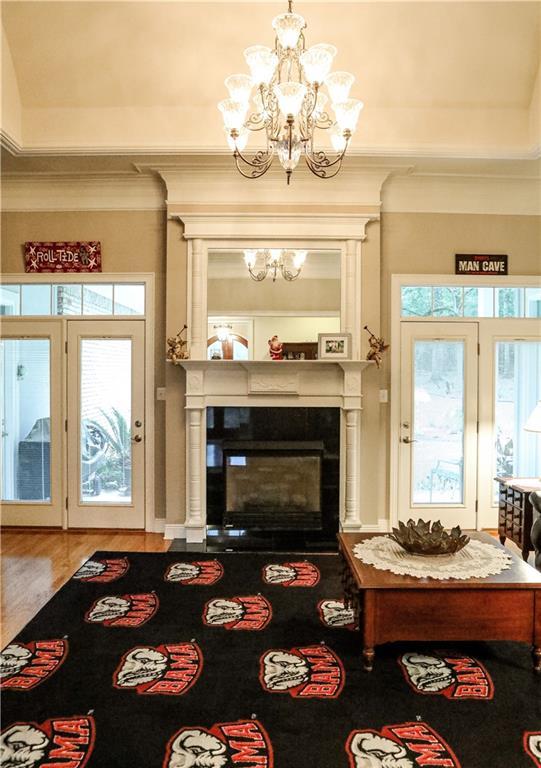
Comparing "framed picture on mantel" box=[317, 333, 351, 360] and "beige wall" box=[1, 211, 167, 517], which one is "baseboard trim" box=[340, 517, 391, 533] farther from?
"beige wall" box=[1, 211, 167, 517]

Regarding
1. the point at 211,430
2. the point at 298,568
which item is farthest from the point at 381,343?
the point at 298,568

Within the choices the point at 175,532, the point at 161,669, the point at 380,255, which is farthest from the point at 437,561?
the point at 380,255

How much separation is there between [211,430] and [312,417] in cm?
84

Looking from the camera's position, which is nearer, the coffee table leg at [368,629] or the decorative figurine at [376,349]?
the coffee table leg at [368,629]

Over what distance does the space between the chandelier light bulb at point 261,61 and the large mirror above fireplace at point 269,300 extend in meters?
1.84

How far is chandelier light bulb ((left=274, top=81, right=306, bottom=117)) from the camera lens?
226 centimetres

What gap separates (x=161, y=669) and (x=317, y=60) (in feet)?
9.38

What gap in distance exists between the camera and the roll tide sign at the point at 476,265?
439cm

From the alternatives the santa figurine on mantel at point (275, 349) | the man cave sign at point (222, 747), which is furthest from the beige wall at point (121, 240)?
the man cave sign at point (222, 747)

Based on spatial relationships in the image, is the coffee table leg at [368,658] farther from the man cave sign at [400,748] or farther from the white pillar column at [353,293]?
the white pillar column at [353,293]

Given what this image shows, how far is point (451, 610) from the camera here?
230 centimetres

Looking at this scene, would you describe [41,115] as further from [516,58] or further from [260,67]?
[516,58]

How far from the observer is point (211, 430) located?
4273 mm

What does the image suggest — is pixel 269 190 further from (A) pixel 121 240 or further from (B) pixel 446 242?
(B) pixel 446 242
